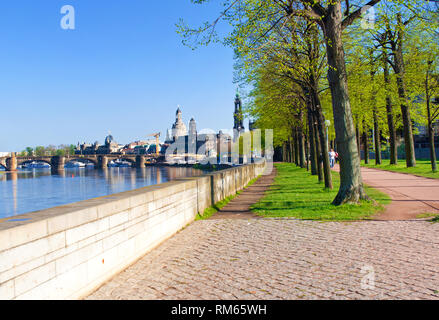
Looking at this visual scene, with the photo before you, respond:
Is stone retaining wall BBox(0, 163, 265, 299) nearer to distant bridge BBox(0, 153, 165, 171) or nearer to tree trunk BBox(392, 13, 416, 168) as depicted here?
tree trunk BBox(392, 13, 416, 168)

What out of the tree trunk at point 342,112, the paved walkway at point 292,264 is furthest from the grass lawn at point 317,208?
the paved walkway at point 292,264

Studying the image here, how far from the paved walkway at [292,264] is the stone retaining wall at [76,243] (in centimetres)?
26

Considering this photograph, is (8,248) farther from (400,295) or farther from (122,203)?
(400,295)

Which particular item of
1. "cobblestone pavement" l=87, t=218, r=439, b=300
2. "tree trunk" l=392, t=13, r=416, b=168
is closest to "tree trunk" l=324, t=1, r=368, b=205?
"cobblestone pavement" l=87, t=218, r=439, b=300

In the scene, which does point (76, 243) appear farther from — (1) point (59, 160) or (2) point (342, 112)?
(1) point (59, 160)

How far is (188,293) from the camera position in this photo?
5.15 m

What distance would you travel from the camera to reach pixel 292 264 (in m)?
6.31

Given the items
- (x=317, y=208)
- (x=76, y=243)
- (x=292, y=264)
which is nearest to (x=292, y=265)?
(x=292, y=264)

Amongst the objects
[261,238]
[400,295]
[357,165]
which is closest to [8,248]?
[400,295]

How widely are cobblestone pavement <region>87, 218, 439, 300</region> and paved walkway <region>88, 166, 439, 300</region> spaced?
0.04 feet

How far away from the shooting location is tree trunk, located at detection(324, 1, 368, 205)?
→ 1211 cm

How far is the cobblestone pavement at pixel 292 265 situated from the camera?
5.10 meters

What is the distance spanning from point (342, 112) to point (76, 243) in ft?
30.2
